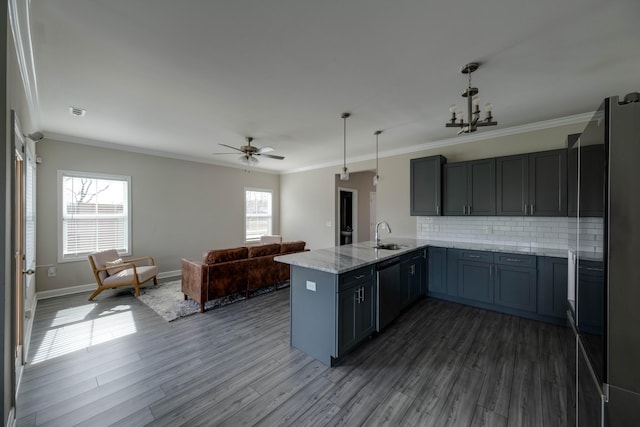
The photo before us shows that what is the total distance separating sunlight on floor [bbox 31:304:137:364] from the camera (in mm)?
2610

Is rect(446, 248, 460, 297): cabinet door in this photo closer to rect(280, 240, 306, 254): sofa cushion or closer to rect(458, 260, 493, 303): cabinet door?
rect(458, 260, 493, 303): cabinet door

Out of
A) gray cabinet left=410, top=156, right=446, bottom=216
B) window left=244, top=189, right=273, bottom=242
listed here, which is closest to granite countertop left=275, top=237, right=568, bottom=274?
gray cabinet left=410, top=156, right=446, bottom=216

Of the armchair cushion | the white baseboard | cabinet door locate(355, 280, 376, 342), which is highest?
the armchair cushion

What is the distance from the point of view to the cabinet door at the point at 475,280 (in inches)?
141

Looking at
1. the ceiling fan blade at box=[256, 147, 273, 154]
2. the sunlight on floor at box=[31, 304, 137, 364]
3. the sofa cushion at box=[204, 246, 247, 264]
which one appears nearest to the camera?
the sunlight on floor at box=[31, 304, 137, 364]

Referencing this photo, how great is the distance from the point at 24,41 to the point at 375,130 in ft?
12.5

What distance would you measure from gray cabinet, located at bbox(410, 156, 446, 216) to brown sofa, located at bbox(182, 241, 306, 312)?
2387 millimetres

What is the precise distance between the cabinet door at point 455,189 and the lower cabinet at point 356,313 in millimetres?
2265

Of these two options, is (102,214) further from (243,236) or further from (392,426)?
(392,426)

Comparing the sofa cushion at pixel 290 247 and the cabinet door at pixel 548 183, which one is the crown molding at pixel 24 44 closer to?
the sofa cushion at pixel 290 247

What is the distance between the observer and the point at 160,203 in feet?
17.5

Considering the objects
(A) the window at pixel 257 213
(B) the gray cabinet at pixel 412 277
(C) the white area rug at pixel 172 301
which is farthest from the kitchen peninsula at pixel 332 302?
(A) the window at pixel 257 213

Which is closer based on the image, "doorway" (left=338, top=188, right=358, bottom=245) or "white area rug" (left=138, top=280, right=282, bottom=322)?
"white area rug" (left=138, top=280, right=282, bottom=322)

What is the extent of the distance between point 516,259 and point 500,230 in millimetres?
761
